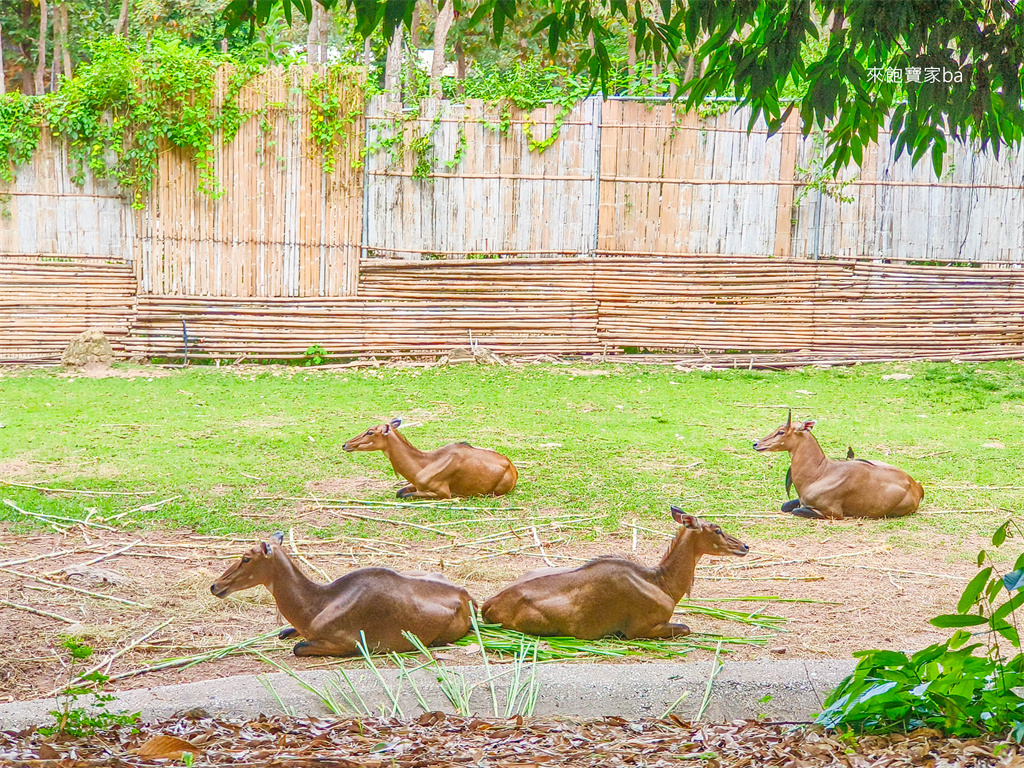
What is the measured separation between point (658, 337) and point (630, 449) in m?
4.25

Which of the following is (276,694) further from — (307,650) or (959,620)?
(959,620)

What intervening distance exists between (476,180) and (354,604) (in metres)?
8.02

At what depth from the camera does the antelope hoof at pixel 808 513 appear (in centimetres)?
620

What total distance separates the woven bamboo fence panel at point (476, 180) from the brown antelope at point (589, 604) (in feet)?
25.3

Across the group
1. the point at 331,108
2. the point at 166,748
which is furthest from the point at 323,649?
the point at 331,108

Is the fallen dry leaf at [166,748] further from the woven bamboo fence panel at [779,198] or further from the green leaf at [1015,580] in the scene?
the woven bamboo fence panel at [779,198]

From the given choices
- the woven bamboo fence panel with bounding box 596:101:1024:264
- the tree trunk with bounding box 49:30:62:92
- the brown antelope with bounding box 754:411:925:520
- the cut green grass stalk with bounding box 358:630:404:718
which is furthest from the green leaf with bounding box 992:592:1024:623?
the tree trunk with bounding box 49:30:62:92

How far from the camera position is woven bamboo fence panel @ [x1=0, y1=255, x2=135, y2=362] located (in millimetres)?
11141

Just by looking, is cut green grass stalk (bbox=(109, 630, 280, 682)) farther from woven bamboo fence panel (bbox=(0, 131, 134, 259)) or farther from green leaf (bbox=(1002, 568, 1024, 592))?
woven bamboo fence panel (bbox=(0, 131, 134, 259))

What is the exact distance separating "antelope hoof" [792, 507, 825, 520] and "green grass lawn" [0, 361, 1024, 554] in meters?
0.09

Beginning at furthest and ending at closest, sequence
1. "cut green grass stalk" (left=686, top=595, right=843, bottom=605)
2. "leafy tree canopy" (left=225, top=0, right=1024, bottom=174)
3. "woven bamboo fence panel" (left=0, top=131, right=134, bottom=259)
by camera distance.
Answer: "woven bamboo fence panel" (left=0, top=131, right=134, bottom=259)
"cut green grass stalk" (left=686, top=595, right=843, bottom=605)
"leafy tree canopy" (left=225, top=0, right=1024, bottom=174)

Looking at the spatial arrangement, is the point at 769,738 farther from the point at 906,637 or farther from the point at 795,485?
the point at 795,485

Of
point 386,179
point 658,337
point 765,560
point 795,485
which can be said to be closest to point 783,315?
point 658,337

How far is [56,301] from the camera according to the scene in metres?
11.2
